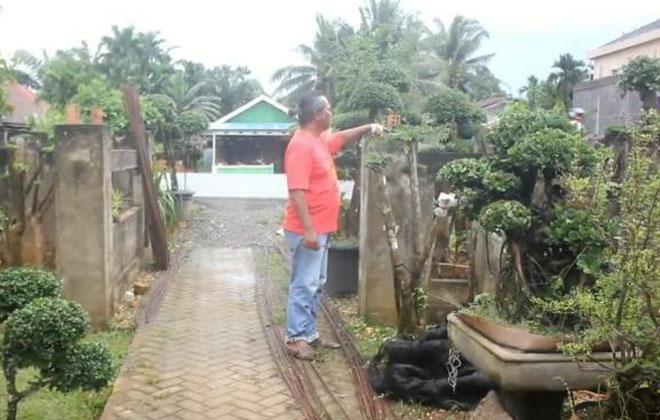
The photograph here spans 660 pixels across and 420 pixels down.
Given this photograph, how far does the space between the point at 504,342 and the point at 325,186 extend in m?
1.89

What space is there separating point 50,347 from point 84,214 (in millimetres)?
2169

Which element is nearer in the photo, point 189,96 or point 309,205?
point 309,205

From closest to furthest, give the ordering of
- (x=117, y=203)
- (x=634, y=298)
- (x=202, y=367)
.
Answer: (x=634, y=298) → (x=202, y=367) → (x=117, y=203)

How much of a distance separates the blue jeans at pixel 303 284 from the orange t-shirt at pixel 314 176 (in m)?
0.10

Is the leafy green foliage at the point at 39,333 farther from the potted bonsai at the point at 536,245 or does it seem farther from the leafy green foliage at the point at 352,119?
the leafy green foliage at the point at 352,119

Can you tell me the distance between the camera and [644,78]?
4602mm

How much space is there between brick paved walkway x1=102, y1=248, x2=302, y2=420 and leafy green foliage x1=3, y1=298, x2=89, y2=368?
0.65 m

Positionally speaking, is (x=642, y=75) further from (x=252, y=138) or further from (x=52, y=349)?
(x=252, y=138)

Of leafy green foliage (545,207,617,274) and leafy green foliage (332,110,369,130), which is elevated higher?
leafy green foliage (332,110,369,130)

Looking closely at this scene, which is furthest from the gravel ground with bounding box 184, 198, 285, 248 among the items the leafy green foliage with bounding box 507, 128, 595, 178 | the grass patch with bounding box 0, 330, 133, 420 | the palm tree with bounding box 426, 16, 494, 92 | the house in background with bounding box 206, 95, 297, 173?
the palm tree with bounding box 426, 16, 494, 92

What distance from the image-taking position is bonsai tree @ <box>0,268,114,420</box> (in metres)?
2.60

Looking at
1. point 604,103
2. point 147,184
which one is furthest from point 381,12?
point 147,184

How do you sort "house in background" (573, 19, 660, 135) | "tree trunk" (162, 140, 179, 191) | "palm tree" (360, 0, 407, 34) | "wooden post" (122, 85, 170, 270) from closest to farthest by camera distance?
"house in background" (573, 19, 660, 135) < "wooden post" (122, 85, 170, 270) < "tree trunk" (162, 140, 179, 191) < "palm tree" (360, 0, 407, 34)

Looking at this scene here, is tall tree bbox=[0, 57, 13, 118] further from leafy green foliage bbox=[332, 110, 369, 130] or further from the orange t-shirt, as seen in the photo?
leafy green foliage bbox=[332, 110, 369, 130]
